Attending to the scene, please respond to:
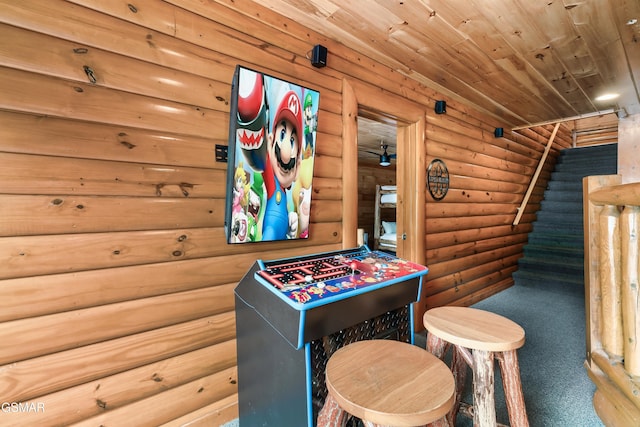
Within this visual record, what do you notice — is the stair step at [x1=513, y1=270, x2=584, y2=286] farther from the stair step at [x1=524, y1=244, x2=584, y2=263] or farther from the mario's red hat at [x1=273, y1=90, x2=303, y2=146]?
the mario's red hat at [x1=273, y1=90, x2=303, y2=146]

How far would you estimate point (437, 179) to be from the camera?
311cm

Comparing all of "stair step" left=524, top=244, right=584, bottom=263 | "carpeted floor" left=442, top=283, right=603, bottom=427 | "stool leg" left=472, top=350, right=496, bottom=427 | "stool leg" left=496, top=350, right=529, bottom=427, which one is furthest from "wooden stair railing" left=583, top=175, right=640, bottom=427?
"stair step" left=524, top=244, right=584, bottom=263

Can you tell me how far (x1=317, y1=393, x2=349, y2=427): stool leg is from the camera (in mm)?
989

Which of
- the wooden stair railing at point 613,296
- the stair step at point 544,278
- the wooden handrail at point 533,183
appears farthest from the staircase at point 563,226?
the wooden stair railing at point 613,296

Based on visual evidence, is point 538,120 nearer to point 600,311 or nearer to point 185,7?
point 600,311

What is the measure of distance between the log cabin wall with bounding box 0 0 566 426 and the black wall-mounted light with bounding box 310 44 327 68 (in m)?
0.07

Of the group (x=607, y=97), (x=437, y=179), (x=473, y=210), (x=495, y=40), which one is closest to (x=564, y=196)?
(x=607, y=97)

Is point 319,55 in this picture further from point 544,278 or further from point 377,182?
point 377,182

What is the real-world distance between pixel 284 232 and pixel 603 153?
707 cm

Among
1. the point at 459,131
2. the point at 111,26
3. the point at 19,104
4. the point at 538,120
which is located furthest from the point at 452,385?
the point at 538,120

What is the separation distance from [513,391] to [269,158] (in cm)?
169

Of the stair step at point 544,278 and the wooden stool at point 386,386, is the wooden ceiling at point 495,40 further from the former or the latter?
the stair step at point 544,278

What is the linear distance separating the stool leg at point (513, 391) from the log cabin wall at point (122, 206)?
4.12 feet

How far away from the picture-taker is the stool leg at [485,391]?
3.95 feet
